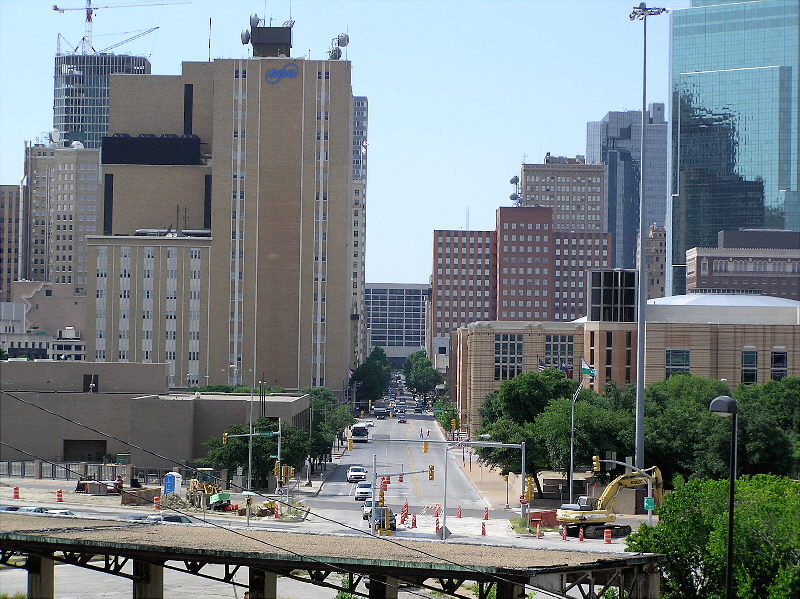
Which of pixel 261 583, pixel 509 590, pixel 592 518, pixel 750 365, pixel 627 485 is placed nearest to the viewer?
pixel 509 590

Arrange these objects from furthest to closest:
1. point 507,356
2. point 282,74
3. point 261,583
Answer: point 282,74 < point 507,356 < point 261,583

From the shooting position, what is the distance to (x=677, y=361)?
121375mm

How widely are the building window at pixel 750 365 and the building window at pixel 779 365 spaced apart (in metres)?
1.72

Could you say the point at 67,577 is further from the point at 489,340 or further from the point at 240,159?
the point at 240,159

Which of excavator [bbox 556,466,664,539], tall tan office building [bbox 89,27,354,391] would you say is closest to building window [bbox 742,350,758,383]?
excavator [bbox 556,466,664,539]

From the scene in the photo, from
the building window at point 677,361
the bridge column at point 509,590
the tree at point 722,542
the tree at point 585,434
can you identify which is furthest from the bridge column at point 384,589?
the building window at point 677,361

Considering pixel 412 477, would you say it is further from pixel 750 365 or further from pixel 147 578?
pixel 147 578

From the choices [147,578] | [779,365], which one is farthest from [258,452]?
[779,365]

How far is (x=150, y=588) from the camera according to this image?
37.1 m

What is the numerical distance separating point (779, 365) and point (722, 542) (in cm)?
8640

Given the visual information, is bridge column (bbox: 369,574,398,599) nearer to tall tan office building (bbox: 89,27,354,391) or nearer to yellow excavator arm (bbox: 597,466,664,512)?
yellow excavator arm (bbox: 597,466,664,512)

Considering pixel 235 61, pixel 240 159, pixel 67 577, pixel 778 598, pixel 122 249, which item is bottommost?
pixel 67 577

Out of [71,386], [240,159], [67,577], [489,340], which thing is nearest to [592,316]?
[489,340]

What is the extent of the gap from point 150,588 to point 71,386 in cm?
7614
